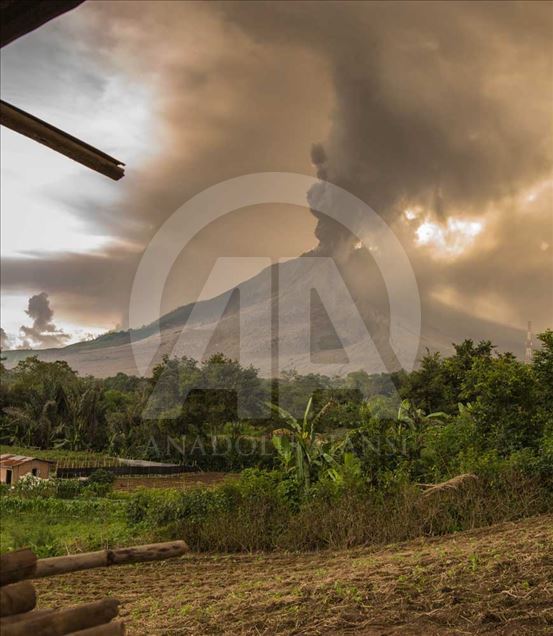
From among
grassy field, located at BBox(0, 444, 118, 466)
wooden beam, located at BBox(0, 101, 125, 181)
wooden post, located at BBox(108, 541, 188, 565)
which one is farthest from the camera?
grassy field, located at BBox(0, 444, 118, 466)

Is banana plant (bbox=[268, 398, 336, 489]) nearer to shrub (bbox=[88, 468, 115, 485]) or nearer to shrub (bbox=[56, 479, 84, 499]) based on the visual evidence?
shrub (bbox=[56, 479, 84, 499])

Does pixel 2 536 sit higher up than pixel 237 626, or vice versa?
pixel 237 626

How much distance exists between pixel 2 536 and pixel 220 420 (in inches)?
555

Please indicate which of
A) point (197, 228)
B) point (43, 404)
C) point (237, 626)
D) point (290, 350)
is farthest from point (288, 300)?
point (237, 626)

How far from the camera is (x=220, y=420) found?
31.3 meters

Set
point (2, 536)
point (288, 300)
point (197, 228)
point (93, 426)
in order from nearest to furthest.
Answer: point (2, 536), point (93, 426), point (197, 228), point (288, 300)

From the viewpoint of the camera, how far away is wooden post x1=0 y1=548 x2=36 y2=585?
11.3ft

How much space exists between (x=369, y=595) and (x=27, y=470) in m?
23.0

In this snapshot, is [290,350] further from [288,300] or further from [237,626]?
[237,626]

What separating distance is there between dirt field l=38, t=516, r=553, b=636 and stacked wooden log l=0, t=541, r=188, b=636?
216 centimetres

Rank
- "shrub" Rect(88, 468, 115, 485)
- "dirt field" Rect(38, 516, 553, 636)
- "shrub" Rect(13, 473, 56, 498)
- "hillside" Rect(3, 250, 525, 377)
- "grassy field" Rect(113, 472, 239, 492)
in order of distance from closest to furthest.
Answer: "dirt field" Rect(38, 516, 553, 636) < "shrub" Rect(13, 473, 56, 498) < "shrub" Rect(88, 468, 115, 485) < "grassy field" Rect(113, 472, 239, 492) < "hillside" Rect(3, 250, 525, 377)

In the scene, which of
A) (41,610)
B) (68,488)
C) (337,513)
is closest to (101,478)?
(68,488)

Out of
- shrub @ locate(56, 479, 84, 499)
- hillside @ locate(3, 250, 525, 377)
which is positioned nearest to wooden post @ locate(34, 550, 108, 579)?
shrub @ locate(56, 479, 84, 499)

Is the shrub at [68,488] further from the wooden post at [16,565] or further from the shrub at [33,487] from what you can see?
the wooden post at [16,565]
